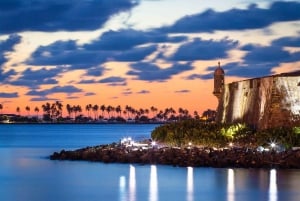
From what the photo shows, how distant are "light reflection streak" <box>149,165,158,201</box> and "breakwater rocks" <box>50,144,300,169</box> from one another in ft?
4.03

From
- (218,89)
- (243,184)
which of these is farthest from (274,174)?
(218,89)

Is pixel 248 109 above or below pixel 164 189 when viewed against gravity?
above

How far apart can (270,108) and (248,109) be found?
2.99m

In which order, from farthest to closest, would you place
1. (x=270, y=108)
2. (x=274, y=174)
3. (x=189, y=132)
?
(x=189, y=132) < (x=270, y=108) < (x=274, y=174)

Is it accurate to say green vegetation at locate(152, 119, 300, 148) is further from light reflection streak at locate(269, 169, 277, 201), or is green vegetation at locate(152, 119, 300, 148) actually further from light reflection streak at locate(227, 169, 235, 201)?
light reflection streak at locate(227, 169, 235, 201)

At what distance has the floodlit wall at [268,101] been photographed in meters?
38.9

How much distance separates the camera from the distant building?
3888 cm

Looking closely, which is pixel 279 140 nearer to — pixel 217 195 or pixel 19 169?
pixel 217 195

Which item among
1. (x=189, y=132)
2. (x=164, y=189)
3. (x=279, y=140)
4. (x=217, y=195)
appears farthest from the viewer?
(x=189, y=132)

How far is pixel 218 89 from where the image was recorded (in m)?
50.6

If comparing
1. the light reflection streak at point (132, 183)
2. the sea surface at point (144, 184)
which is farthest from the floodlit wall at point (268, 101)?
the light reflection streak at point (132, 183)

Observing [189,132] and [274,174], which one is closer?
[274,174]

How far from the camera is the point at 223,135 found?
133 feet

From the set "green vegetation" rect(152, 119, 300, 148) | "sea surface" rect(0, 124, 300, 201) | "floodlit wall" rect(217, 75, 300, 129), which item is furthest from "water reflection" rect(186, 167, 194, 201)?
"floodlit wall" rect(217, 75, 300, 129)
